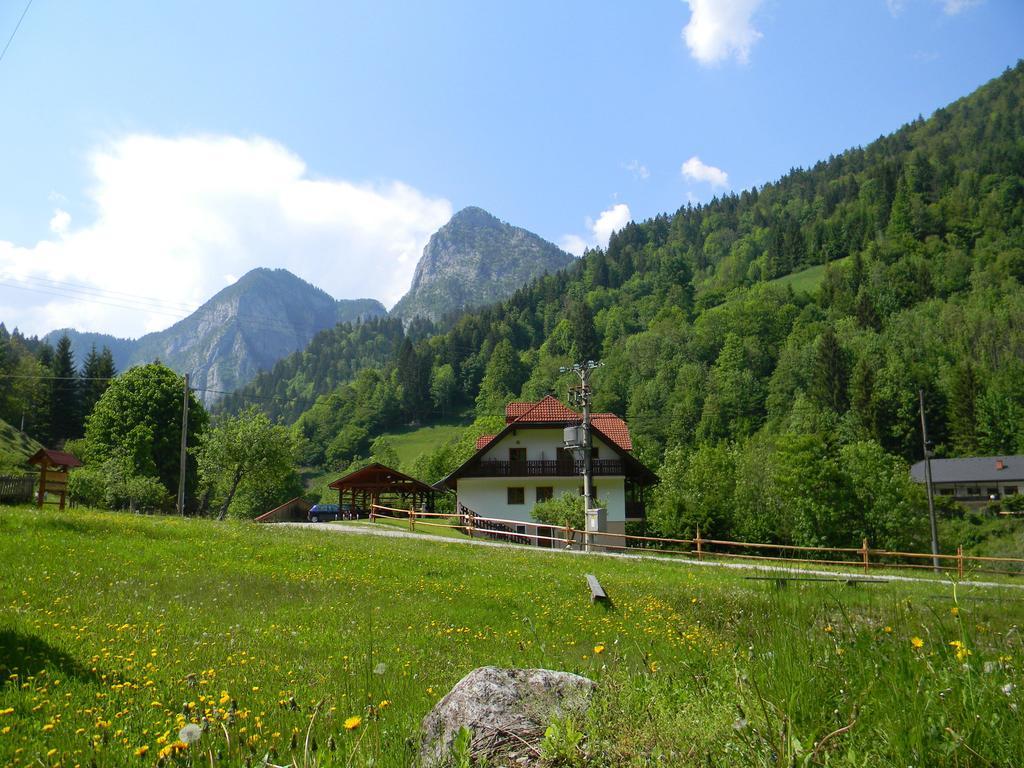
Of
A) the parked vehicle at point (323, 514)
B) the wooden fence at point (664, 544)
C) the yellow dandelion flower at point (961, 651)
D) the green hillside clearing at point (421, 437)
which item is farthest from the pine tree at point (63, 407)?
the yellow dandelion flower at point (961, 651)

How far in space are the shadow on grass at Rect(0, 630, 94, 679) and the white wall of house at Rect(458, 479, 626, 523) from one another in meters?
42.1

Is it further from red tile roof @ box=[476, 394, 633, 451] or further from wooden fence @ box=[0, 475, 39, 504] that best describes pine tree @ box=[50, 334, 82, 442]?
red tile roof @ box=[476, 394, 633, 451]

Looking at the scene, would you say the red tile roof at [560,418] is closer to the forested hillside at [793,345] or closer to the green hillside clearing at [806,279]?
the forested hillside at [793,345]

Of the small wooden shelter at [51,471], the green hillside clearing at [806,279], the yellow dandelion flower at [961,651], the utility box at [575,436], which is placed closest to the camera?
the yellow dandelion flower at [961,651]

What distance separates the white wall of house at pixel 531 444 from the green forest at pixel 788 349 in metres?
14.9

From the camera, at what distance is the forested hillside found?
206 feet

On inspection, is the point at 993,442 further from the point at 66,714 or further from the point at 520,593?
the point at 66,714

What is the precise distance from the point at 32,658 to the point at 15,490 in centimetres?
2785

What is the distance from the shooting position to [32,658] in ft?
22.5

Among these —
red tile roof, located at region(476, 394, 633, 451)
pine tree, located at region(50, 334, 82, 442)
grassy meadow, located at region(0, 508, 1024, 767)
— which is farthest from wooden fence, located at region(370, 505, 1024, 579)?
pine tree, located at region(50, 334, 82, 442)

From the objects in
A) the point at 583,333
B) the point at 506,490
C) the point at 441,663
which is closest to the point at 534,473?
the point at 506,490

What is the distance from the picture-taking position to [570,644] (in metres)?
9.66

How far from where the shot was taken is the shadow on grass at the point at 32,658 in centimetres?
646

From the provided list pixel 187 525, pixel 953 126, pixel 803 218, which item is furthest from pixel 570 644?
pixel 953 126
